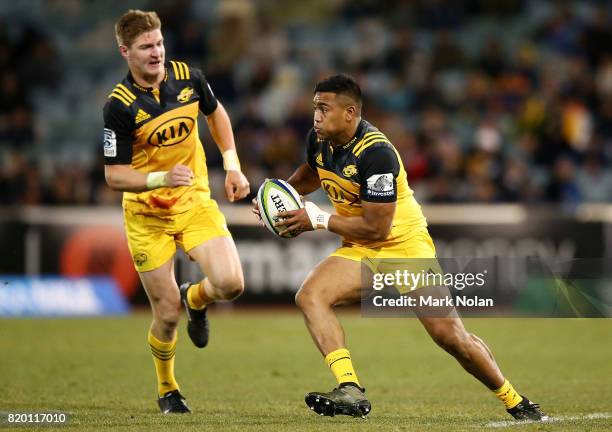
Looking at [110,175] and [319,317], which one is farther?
[110,175]

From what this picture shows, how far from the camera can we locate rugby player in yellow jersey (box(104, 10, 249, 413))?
24.9ft

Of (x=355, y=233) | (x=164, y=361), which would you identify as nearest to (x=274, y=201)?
(x=355, y=233)

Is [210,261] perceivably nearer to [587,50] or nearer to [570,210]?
[570,210]

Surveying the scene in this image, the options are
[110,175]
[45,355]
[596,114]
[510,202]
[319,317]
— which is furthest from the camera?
[596,114]

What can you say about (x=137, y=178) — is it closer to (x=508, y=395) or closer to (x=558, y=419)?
(x=508, y=395)

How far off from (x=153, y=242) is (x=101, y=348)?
15.2 feet

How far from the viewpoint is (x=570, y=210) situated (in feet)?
52.5

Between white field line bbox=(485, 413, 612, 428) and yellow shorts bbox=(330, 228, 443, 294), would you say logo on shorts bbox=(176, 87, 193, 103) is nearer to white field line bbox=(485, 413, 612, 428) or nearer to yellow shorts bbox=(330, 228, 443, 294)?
yellow shorts bbox=(330, 228, 443, 294)

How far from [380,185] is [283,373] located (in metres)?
3.84

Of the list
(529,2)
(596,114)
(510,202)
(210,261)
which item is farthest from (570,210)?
(210,261)

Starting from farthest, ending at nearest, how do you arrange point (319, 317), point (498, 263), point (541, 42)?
point (541, 42)
point (498, 263)
point (319, 317)

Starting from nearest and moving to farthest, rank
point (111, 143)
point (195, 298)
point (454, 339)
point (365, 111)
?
point (454, 339) → point (111, 143) → point (195, 298) → point (365, 111)

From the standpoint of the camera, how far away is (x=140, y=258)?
26.1 ft

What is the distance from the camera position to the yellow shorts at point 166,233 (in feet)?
26.0
